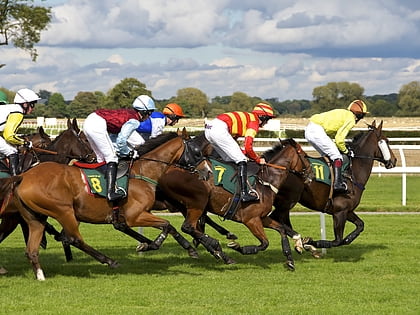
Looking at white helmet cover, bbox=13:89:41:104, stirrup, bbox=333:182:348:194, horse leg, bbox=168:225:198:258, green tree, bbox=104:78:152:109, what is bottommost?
green tree, bbox=104:78:152:109

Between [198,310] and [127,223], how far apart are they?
2.06m

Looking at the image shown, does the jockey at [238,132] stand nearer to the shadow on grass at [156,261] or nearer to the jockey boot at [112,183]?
the shadow on grass at [156,261]

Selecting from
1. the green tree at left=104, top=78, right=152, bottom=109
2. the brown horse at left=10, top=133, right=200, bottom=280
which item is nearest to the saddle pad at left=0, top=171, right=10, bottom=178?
the brown horse at left=10, top=133, right=200, bottom=280

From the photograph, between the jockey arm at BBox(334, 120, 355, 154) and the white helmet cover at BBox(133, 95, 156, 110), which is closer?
the white helmet cover at BBox(133, 95, 156, 110)

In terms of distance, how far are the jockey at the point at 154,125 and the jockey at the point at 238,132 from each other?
891 mm

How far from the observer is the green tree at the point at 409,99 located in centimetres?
7975

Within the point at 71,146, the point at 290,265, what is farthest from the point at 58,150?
the point at 290,265

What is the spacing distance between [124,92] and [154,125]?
136ft

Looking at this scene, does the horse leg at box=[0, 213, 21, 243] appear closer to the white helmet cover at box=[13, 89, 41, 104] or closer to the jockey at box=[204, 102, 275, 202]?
the white helmet cover at box=[13, 89, 41, 104]

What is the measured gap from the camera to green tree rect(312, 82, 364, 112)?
2943 inches

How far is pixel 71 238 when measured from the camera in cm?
801

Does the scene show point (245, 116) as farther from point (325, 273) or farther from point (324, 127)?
point (325, 273)

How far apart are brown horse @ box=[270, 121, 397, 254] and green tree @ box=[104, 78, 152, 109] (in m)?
37.5

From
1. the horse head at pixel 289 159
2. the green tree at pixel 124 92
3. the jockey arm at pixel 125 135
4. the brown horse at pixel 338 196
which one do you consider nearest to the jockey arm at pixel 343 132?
the brown horse at pixel 338 196
